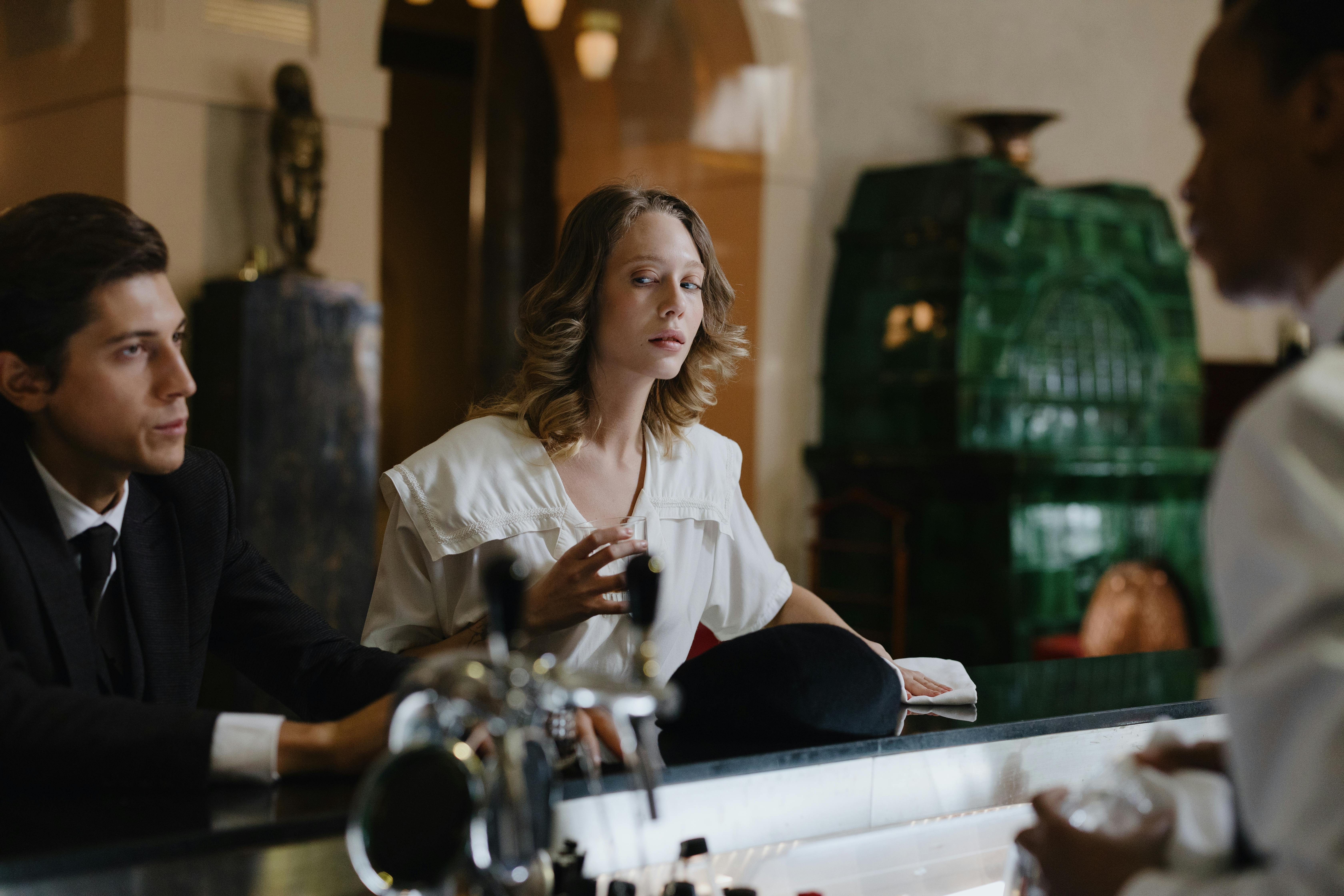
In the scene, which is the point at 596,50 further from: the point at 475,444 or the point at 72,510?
the point at 72,510

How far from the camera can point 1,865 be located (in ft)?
3.87

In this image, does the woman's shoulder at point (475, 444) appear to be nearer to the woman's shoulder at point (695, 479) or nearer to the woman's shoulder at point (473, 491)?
the woman's shoulder at point (473, 491)

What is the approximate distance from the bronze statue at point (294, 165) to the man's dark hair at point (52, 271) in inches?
151

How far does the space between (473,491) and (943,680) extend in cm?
85

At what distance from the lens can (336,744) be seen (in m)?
1.52

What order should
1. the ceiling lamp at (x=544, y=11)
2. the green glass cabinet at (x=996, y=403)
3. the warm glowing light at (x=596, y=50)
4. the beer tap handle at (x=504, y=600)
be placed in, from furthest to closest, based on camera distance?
the warm glowing light at (x=596, y=50), the green glass cabinet at (x=996, y=403), the ceiling lamp at (x=544, y=11), the beer tap handle at (x=504, y=600)

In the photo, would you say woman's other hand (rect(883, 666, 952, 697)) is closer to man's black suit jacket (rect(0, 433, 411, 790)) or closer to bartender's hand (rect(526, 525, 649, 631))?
bartender's hand (rect(526, 525, 649, 631))

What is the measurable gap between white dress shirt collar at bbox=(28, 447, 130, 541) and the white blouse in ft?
1.92

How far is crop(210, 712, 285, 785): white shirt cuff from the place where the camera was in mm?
1484

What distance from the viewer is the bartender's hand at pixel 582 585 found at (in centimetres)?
186

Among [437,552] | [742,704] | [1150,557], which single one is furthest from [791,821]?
[1150,557]

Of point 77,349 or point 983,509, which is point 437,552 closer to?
point 77,349

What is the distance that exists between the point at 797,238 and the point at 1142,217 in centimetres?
207

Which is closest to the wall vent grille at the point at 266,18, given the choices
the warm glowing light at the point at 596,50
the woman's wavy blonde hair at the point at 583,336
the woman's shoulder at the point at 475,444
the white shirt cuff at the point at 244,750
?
the warm glowing light at the point at 596,50
